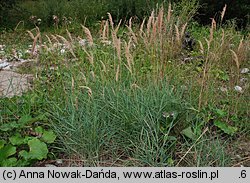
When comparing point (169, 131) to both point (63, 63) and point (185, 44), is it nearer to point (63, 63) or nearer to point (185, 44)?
point (63, 63)

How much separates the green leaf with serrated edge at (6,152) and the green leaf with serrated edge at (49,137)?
216mm

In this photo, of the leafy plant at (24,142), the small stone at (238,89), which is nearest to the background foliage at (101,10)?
the small stone at (238,89)

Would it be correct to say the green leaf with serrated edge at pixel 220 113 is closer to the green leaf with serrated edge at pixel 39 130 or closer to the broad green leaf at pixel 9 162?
the green leaf with serrated edge at pixel 39 130

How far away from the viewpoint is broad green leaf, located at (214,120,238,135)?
117 inches

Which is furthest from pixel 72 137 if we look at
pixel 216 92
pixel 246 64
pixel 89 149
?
pixel 246 64

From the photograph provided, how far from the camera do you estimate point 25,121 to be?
9.57 ft

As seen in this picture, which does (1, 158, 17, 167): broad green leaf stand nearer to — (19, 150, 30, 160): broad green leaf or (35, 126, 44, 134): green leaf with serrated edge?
(19, 150, 30, 160): broad green leaf

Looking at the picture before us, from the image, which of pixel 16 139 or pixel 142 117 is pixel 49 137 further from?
pixel 142 117

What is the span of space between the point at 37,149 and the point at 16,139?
0.21 m

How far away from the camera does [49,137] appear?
2756 mm

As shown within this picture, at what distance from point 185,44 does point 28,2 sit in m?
8.31

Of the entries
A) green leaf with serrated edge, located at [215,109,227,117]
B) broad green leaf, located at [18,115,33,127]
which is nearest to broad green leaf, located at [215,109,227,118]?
green leaf with serrated edge, located at [215,109,227,117]

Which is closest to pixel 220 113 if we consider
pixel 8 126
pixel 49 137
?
pixel 49 137

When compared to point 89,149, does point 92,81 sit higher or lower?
higher
